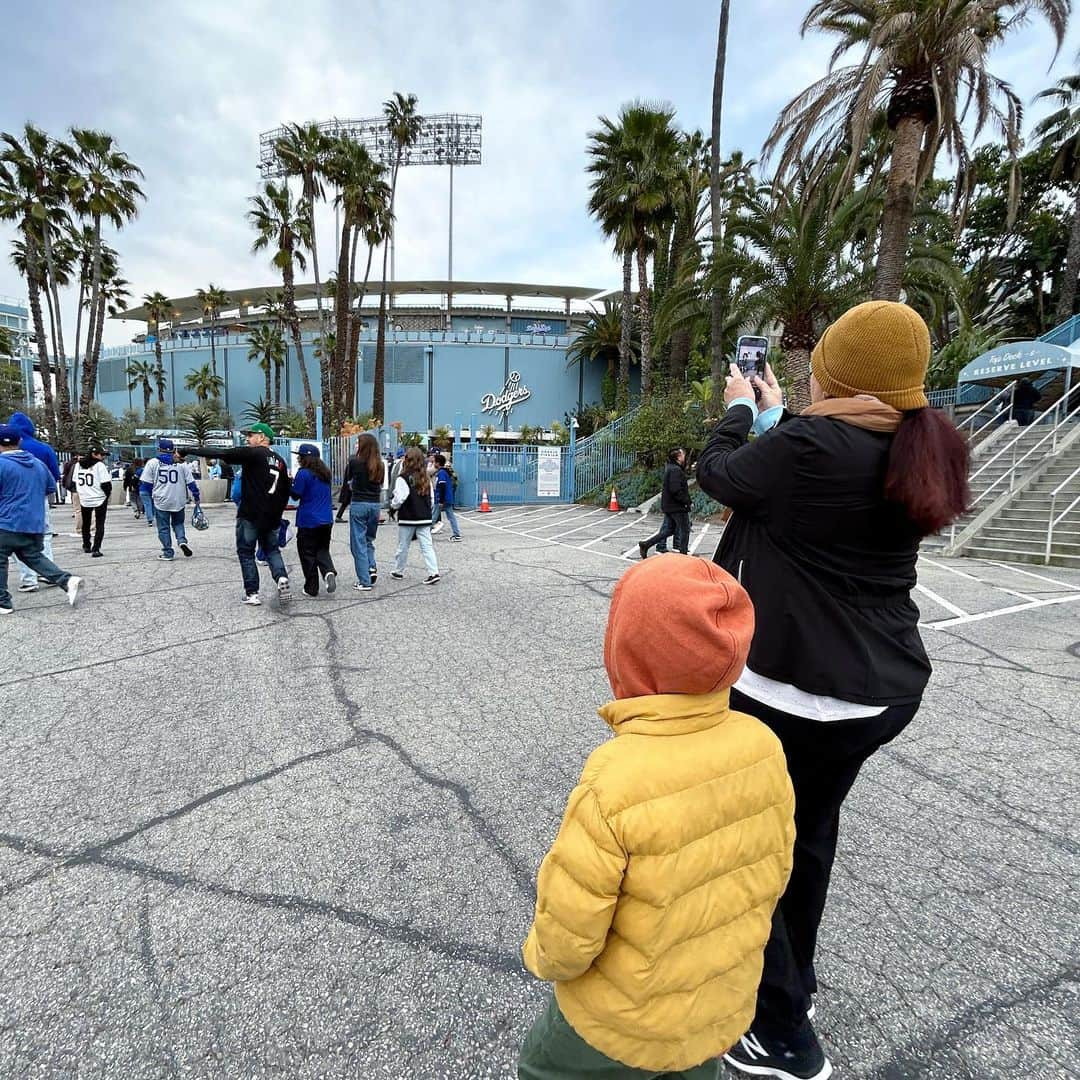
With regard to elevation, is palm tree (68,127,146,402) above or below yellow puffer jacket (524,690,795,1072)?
above

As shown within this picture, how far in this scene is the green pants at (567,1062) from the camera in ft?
3.84

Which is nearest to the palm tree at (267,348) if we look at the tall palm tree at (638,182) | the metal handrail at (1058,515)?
the tall palm tree at (638,182)

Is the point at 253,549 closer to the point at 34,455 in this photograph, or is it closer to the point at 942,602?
the point at 34,455

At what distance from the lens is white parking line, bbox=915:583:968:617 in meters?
6.34

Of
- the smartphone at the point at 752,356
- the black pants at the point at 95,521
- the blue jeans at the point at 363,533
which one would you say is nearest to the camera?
the smartphone at the point at 752,356

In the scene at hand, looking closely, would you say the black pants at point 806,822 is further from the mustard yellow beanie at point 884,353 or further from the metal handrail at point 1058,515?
the metal handrail at point 1058,515

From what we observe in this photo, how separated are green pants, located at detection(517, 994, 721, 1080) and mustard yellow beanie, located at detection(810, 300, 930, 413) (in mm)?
1501

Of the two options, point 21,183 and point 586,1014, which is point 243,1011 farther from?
point 21,183

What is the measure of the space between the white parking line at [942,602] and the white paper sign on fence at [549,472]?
14138 mm

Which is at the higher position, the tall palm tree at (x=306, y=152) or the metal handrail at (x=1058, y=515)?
the tall palm tree at (x=306, y=152)

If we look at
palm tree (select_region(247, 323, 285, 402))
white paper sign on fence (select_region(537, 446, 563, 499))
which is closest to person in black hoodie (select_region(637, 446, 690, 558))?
white paper sign on fence (select_region(537, 446, 563, 499))

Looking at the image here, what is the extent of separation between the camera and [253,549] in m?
6.39

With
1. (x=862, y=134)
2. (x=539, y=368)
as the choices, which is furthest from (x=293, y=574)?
(x=539, y=368)

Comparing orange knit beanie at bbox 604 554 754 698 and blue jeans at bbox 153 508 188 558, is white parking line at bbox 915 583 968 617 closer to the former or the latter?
orange knit beanie at bbox 604 554 754 698
